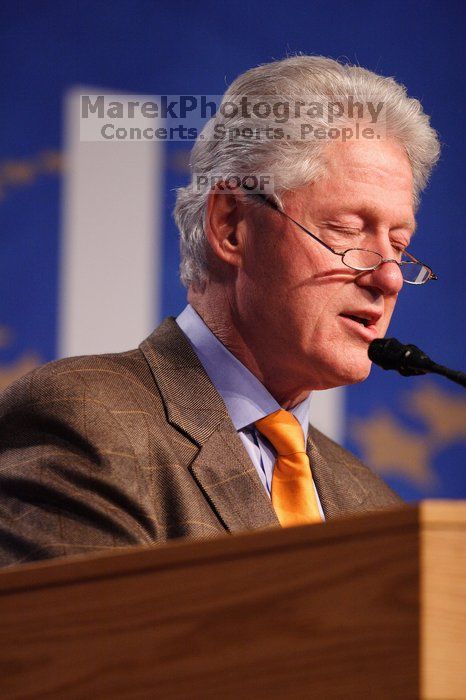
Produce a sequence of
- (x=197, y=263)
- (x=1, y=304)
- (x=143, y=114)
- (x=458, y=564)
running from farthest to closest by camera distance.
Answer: (x=143, y=114), (x=1, y=304), (x=197, y=263), (x=458, y=564)

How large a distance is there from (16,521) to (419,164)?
110cm

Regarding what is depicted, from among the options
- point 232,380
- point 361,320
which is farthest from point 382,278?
point 232,380

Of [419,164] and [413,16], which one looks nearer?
[419,164]

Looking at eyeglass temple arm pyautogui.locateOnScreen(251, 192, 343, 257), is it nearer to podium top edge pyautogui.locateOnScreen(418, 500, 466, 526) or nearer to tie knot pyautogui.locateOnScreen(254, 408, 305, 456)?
tie knot pyautogui.locateOnScreen(254, 408, 305, 456)

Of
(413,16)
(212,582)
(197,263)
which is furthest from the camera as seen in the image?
(413,16)

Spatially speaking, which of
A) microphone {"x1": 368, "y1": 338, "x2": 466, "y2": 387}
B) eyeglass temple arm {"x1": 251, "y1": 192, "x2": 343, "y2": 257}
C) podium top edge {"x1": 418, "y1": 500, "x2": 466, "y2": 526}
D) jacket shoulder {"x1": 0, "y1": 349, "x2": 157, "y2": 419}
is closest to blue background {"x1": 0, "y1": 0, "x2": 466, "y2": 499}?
eyeglass temple arm {"x1": 251, "y1": 192, "x2": 343, "y2": 257}

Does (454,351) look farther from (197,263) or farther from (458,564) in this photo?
(458,564)

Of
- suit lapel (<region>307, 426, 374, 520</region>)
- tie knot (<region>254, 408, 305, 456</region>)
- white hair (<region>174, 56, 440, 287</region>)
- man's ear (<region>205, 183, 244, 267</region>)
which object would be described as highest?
white hair (<region>174, 56, 440, 287</region>)

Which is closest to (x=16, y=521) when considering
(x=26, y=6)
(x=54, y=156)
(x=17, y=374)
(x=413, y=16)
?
(x=17, y=374)

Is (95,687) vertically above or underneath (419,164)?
underneath

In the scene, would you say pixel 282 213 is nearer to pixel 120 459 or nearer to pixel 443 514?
pixel 120 459

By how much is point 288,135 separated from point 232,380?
17.7 inches

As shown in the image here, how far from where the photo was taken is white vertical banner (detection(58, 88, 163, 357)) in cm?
251

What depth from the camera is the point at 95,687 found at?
1.03 m
